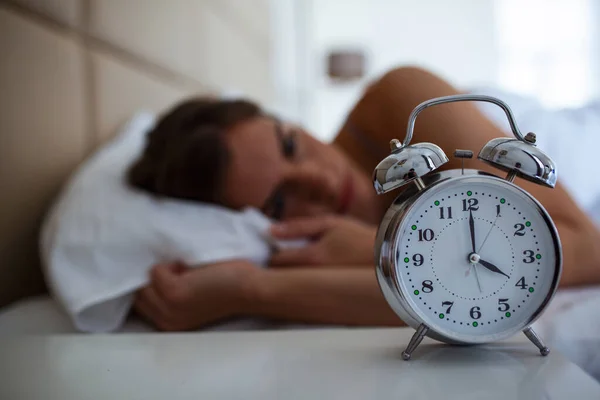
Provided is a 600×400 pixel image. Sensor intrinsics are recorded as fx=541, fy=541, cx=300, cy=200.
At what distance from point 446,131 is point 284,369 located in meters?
0.29

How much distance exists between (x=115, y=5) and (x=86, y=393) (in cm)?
111

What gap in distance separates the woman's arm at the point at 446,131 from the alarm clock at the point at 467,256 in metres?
0.02

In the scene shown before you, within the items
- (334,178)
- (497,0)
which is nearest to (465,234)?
(334,178)

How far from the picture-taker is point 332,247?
100 centimetres

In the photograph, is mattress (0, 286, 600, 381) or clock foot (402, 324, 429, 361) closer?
clock foot (402, 324, 429, 361)

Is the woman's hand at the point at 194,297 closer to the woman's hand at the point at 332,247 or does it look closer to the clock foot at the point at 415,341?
the woman's hand at the point at 332,247

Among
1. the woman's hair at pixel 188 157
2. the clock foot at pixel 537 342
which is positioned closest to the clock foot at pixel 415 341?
the clock foot at pixel 537 342

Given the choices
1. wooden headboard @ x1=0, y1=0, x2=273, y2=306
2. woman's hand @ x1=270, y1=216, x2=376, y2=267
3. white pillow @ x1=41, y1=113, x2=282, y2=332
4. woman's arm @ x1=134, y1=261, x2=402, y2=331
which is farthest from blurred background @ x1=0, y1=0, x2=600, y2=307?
woman's arm @ x1=134, y1=261, x2=402, y2=331

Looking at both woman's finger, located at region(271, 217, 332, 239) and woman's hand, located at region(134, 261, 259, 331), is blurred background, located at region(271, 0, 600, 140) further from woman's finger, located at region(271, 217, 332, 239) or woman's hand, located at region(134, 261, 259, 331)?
woman's hand, located at region(134, 261, 259, 331)

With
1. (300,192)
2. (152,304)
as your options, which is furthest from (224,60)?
(152,304)

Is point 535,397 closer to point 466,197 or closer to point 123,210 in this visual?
point 466,197

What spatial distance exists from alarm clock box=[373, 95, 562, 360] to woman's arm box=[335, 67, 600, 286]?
2cm

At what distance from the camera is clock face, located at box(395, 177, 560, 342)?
0.54 m

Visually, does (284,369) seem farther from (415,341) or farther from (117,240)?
(117,240)
